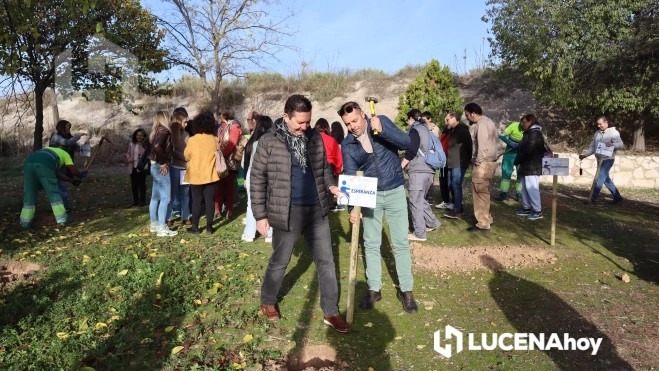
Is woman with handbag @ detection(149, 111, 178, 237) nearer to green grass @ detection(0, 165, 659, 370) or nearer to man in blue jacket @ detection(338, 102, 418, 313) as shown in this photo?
green grass @ detection(0, 165, 659, 370)

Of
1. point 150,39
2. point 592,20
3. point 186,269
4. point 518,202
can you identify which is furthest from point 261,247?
point 592,20

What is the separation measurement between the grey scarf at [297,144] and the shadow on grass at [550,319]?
251 centimetres

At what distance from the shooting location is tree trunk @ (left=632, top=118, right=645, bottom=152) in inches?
719

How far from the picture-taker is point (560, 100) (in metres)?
17.6

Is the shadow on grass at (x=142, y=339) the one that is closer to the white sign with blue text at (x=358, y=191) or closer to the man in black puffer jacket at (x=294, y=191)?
the man in black puffer jacket at (x=294, y=191)

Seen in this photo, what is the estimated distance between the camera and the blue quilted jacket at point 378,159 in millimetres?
4645

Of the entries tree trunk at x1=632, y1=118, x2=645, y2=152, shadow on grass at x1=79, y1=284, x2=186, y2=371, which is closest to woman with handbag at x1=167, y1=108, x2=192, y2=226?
shadow on grass at x1=79, y1=284, x2=186, y2=371

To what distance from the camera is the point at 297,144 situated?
4223 mm

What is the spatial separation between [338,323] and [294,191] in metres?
1.26

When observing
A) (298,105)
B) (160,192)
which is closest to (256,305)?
(298,105)

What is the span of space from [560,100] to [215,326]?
16.9 meters

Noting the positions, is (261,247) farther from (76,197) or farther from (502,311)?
(76,197)

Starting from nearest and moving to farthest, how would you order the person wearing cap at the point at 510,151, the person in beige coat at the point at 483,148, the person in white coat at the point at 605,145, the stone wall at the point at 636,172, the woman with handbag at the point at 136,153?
the person in beige coat at the point at 483,148, the woman with handbag at the point at 136,153, the person in white coat at the point at 605,145, the person wearing cap at the point at 510,151, the stone wall at the point at 636,172

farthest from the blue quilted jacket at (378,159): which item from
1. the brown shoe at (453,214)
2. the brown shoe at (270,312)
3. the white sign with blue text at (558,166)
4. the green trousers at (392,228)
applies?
the brown shoe at (453,214)
